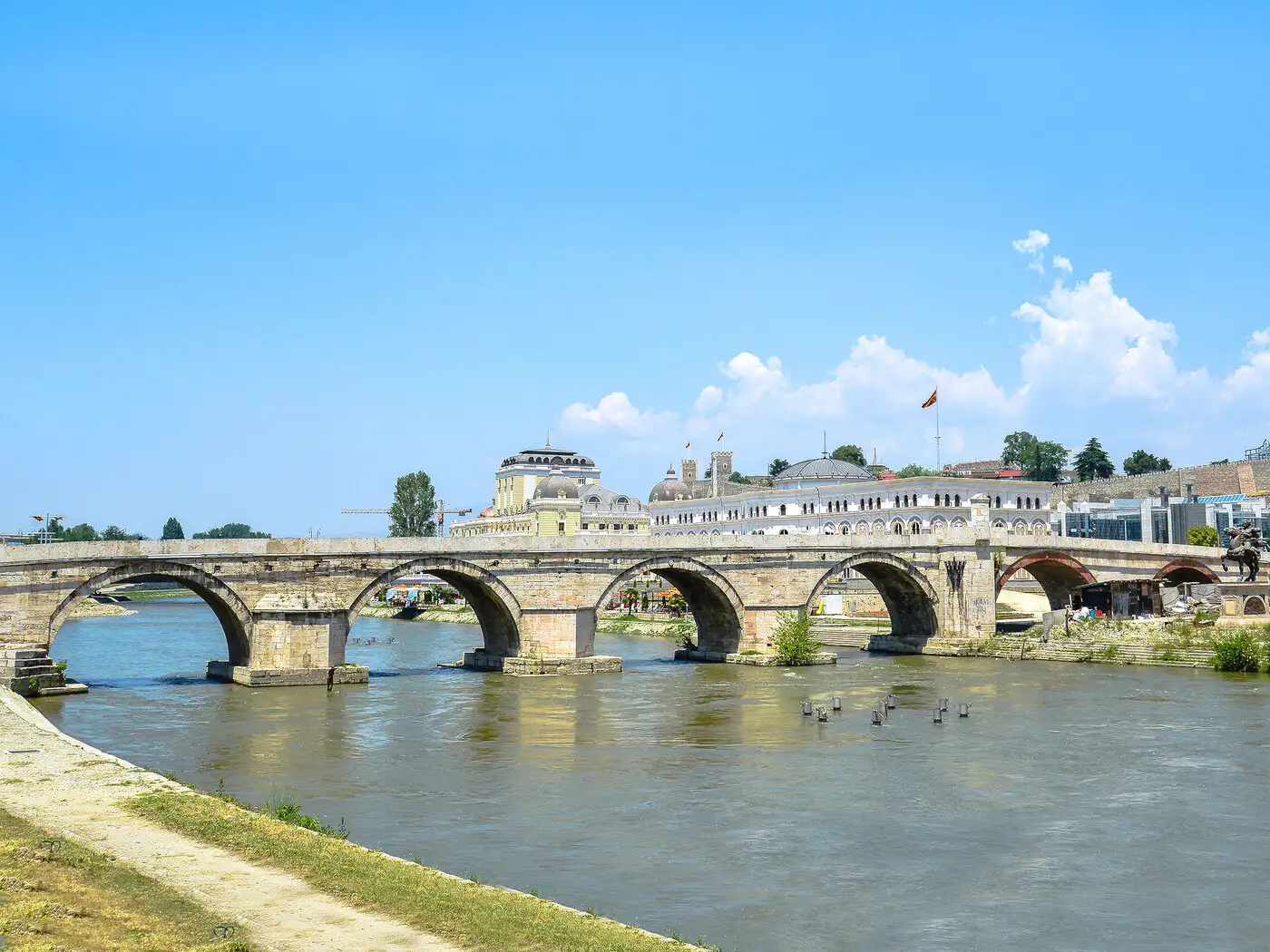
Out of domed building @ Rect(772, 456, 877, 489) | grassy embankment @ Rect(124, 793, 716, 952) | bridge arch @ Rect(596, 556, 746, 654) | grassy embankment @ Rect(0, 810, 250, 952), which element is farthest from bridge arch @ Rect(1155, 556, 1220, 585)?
grassy embankment @ Rect(0, 810, 250, 952)

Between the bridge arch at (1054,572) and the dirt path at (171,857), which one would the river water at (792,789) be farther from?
the bridge arch at (1054,572)

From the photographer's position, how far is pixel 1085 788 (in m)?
25.7

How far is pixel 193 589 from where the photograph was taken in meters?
41.8

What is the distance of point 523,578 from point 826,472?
60070 mm

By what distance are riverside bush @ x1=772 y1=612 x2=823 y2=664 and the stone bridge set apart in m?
0.60

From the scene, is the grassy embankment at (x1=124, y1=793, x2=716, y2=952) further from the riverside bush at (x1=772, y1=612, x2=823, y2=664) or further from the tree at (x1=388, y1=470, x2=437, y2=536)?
the tree at (x1=388, y1=470, x2=437, y2=536)

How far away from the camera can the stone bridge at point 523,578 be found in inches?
1578

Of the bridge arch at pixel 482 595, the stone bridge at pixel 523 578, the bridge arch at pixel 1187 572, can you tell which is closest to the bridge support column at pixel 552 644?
the stone bridge at pixel 523 578

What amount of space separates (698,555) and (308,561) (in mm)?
16383

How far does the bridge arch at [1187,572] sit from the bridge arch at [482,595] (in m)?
36.7

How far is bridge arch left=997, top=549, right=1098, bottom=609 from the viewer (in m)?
60.8

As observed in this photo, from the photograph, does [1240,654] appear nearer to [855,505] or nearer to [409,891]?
[409,891]

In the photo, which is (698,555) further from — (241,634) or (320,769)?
(320,769)

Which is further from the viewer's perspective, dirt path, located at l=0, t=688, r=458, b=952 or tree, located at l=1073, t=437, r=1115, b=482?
tree, located at l=1073, t=437, r=1115, b=482
